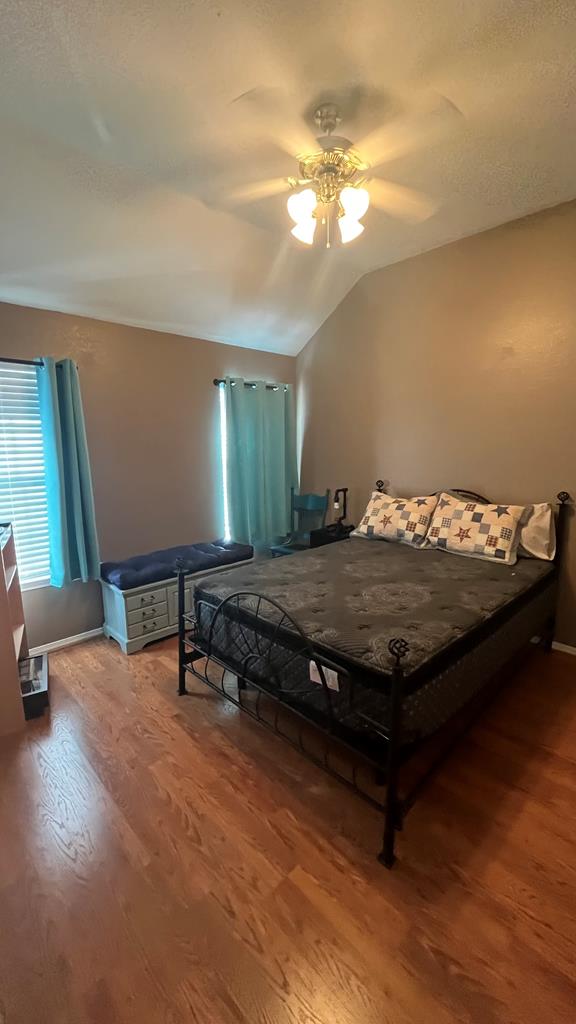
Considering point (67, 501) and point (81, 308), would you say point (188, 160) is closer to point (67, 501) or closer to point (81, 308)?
point (81, 308)

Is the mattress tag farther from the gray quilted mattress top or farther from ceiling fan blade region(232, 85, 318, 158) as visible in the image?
ceiling fan blade region(232, 85, 318, 158)

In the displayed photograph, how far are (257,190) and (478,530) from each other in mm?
2336

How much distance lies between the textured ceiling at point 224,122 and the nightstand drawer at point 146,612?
2015 mm

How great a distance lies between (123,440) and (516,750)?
299cm

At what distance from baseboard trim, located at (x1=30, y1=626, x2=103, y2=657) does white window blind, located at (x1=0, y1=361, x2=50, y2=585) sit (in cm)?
45

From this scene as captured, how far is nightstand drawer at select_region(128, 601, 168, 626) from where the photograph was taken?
111 inches

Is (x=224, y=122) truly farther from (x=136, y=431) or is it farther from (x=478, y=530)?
(x=478, y=530)

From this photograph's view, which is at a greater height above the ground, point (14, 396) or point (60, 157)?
point (60, 157)

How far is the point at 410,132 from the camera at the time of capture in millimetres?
1891

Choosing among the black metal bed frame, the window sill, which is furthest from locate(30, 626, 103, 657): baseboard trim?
the black metal bed frame

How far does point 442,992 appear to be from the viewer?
109 centimetres

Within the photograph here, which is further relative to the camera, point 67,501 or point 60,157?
point 67,501

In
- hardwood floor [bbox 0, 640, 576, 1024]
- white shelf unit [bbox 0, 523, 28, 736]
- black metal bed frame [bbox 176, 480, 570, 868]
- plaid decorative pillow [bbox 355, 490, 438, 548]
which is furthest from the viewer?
plaid decorative pillow [bbox 355, 490, 438, 548]

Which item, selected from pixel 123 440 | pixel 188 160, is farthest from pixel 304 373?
pixel 188 160
